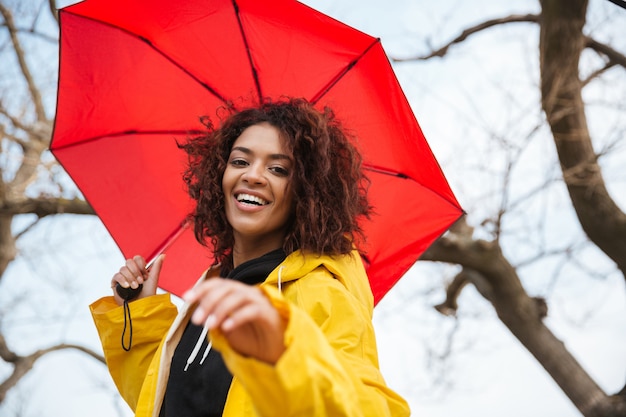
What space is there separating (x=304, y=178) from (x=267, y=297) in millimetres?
1055

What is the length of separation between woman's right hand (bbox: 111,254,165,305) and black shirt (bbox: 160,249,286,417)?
44 centimetres

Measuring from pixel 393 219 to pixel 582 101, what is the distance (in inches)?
147

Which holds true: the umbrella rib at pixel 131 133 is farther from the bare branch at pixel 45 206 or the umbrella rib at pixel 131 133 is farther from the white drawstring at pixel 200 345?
the bare branch at pixel 45 206

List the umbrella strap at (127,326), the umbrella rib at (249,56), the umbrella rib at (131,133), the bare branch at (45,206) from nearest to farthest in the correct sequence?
the umbrella strap at (127,326), the umbrella rib at (249,56), the umbrella rib at (131,133), the bare branch at (45,206)

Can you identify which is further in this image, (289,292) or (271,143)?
(271,143)

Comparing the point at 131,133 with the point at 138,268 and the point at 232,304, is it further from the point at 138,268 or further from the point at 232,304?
the point at 232,304

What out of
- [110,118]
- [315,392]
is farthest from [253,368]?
[110,118]

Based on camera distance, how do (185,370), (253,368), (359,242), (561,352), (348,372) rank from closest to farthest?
(253,368), (348,372), (185,370), (359,242), (561,352)

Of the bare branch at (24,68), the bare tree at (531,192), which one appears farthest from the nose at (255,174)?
the bare branch at (24,68)

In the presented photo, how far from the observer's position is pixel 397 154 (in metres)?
2.72

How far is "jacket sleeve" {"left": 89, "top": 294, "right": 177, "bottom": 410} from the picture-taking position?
258 centimetres

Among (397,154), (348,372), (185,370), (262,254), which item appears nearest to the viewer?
(348,372)

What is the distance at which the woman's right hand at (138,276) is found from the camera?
2.62 meters

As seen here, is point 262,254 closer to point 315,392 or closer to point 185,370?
point 185,370
